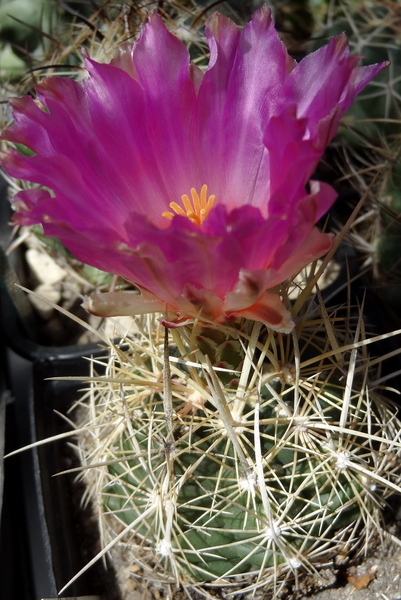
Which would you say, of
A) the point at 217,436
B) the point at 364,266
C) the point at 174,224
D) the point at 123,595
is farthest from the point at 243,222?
the point at 364,266

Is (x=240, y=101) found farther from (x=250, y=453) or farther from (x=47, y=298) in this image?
(x=47, y=298)

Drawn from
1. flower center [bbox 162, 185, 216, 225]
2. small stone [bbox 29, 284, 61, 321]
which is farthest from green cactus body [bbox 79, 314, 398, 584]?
small stone [bbox 29, 284, 61, 321]

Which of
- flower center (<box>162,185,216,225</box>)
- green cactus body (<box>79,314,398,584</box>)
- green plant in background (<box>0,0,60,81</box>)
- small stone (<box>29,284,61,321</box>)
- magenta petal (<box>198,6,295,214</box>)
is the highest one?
green plant in background (<box>0,0,60,81</box>)

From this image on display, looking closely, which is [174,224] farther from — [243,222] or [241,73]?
[241,73]

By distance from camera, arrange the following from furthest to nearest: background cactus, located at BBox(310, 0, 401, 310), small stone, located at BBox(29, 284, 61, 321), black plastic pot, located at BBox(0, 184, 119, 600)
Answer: small stone, located at BBox(29, 284, 61, 321) → background cactus, located at BBox(310, 0, 401, 310) → black plastic pot, located at BBox(0, 184, 119, 600)

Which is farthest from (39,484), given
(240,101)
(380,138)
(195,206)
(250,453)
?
(380,138)

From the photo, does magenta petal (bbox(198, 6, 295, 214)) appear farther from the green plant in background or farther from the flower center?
the green plant in background
